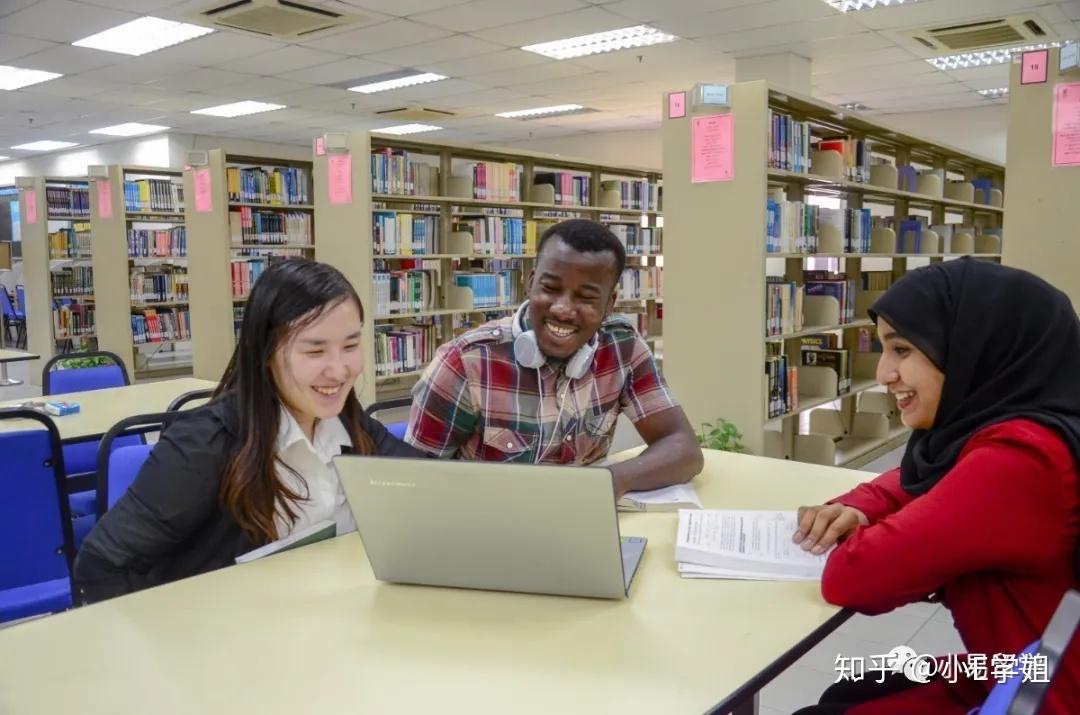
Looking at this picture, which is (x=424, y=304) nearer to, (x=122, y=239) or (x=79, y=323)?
(x=122, y=239)

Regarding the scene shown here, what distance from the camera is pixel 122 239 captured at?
7680mm

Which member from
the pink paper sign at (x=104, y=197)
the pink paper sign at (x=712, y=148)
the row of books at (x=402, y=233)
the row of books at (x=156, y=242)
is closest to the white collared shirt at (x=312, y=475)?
the pink paper sign at (x=712, y=148)

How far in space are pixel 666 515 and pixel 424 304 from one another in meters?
4.65

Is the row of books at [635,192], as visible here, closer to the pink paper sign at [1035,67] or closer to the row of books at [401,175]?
the row of books at [401,175]

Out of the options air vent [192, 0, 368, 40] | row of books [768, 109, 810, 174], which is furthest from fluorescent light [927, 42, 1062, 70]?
air vent [192, 0, 368, 40]

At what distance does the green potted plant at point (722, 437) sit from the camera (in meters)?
4.16

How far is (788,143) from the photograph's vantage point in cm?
Result: 432

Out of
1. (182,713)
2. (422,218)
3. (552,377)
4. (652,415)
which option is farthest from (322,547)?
(422,218)

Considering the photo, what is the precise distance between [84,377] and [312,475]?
2.74m

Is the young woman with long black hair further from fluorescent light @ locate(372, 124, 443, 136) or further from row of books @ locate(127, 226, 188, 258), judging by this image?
fluorescent light @ locate(372, 124, 443, 136)

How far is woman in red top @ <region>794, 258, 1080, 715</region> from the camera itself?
1164 millimetres

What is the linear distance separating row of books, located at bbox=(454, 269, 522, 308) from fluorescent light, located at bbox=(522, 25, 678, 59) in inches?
82.1

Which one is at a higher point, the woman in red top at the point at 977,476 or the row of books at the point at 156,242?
the row of books at the point at 156,242

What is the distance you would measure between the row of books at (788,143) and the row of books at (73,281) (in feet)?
23.6
